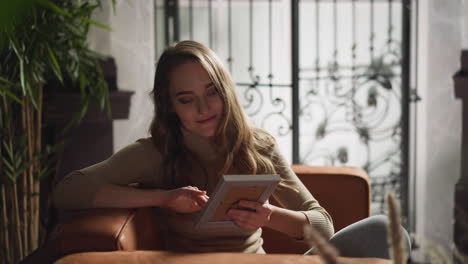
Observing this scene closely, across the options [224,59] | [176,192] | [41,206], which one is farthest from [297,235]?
[224,59]

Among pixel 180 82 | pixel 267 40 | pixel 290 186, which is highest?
pixel 267 40

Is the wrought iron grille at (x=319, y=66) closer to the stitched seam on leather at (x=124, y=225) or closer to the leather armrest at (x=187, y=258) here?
the stitched seam on leather at (x=124, y=225)

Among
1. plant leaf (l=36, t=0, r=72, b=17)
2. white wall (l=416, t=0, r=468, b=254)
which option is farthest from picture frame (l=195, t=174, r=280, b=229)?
white wall (l=416, t=0, r=468, b=254)

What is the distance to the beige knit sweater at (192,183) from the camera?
168cm

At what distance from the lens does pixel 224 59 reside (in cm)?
349

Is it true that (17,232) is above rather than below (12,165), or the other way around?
below

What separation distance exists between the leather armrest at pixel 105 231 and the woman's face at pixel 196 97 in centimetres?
31

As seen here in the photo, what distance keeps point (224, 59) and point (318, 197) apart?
1.61 metres

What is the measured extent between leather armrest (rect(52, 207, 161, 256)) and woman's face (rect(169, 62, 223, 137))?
306 mm

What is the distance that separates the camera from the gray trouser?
142cm

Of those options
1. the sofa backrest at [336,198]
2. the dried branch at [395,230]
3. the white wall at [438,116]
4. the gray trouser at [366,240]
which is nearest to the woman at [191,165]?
the gray trouser at [366,240]

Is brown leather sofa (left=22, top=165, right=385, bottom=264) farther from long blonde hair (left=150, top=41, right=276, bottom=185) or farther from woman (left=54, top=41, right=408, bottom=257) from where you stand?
long blonde hair (left=150, top=41, right=276, bottom=185)

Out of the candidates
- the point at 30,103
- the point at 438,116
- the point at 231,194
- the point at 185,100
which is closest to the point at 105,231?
the point at 231,194

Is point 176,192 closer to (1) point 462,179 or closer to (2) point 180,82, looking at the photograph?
(2) point 180,82
